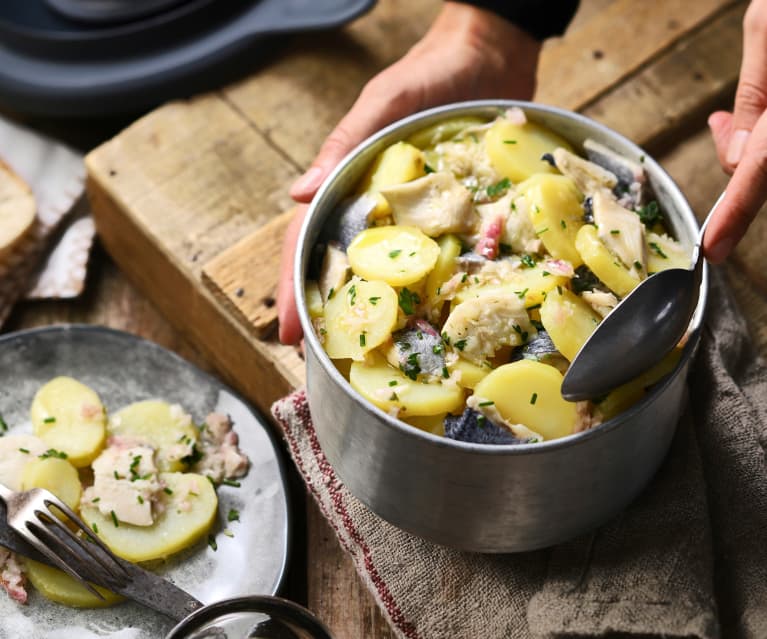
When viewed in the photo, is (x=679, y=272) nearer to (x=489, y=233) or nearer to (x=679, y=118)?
(x=489, y=233)

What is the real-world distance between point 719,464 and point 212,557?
730 mm

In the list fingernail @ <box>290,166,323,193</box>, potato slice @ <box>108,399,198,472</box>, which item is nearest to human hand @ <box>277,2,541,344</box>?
fingernail @ <box>290,166,323,193</box>

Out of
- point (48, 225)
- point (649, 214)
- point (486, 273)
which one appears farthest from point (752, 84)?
point (48, 225)

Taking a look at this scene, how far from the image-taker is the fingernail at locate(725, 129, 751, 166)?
1.44 m

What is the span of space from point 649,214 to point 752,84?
0.33 metres

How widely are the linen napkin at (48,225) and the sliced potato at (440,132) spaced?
761 mm

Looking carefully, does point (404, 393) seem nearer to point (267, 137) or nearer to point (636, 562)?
point (636, 562)

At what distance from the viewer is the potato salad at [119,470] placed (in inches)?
55.4

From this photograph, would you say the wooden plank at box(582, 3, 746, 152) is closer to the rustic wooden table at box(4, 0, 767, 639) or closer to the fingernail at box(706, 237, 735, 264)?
the rustic wooden table at box(4, 0, 767, 639)

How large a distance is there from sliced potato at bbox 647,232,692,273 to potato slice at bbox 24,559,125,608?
852mm

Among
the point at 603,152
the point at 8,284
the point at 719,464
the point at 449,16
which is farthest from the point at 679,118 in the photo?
the point at 8,284

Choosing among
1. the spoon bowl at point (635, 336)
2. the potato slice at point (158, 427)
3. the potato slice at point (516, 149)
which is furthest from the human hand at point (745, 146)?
the potato slice at point (158, 427)

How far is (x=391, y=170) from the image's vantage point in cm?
132

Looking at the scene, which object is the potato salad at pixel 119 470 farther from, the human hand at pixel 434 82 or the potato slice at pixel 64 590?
the human hand at pixel 434 82
